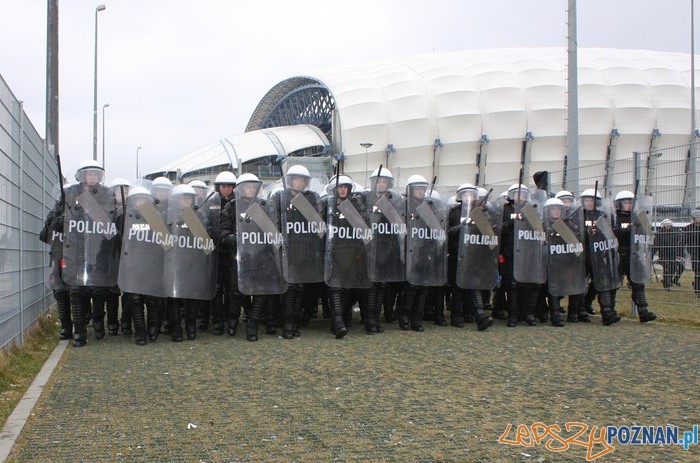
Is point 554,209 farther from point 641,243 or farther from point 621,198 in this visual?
point 641,243

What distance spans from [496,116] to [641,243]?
45.3 m

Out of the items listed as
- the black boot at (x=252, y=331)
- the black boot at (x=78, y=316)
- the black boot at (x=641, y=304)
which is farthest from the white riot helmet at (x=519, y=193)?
the black boot at (x=78, y=316)

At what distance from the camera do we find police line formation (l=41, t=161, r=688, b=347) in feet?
26.0

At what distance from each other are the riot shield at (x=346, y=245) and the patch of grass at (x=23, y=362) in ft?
10.6

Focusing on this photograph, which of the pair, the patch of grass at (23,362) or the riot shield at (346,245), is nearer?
the patch of grass at (23,362)

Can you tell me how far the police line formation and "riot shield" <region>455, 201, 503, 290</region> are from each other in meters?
0.01

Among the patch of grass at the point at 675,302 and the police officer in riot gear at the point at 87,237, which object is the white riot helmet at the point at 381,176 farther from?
the patch of grass at the point at 675,302

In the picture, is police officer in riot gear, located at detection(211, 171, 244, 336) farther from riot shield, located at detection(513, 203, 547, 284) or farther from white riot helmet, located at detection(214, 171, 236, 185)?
riot shield, located at detection(513, 203, 547, 284)

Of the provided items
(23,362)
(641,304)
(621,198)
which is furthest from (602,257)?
(23,362)

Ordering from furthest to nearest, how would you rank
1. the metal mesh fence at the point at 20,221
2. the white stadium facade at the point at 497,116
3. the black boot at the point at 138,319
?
the white stadium facade at the point at 497,116 < the black boot at the point at 138,319 < the metal mesh fence at the point at 20,221

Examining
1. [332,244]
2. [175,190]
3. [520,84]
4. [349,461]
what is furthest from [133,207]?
[520,84]

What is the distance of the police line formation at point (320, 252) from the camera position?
7.91 metres

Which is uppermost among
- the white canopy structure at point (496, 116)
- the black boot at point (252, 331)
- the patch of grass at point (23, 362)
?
the white canopy structure at point (496, 116)

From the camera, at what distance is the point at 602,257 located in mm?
9867
